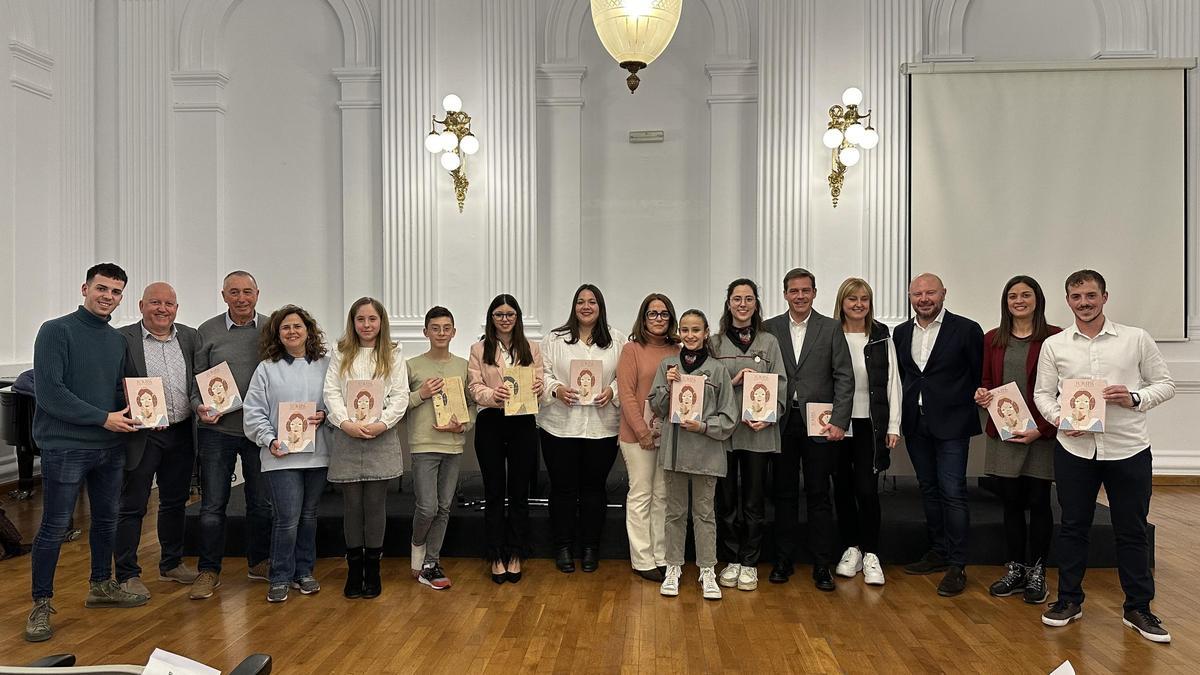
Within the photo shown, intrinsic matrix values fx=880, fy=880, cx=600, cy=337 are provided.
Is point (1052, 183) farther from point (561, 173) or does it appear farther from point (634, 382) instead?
point (634, 382)

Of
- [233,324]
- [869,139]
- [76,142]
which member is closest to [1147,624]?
[869,139]

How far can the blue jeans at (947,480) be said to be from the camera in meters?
4.96

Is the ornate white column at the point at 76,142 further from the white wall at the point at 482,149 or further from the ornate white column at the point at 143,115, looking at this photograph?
the ornate white column at the point at 143,115

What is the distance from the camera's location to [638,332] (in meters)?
5.23

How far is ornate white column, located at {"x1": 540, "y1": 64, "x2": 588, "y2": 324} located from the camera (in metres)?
8.69

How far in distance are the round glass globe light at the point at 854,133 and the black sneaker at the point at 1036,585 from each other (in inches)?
171

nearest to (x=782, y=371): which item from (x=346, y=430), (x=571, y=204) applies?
(x=346, y=430)

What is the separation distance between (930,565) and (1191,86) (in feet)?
19.6

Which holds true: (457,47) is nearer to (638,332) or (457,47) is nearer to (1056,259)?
(638,332)

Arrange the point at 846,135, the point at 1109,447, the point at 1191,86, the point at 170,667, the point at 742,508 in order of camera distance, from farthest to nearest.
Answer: the point at 1191,86 < the point at 846,135 < the point at 742,508 < the point at 1109,447 < the point at 170,667

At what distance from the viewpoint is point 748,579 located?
5016mm

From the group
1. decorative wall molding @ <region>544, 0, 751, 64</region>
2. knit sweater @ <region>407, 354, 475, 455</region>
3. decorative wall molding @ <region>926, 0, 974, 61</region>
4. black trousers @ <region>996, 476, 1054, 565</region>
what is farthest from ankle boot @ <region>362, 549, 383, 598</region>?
decorative wall molding @ <region>926, 0, 974, 61</region>

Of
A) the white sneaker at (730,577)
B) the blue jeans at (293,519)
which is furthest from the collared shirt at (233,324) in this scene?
the white sneaker at (730,577)

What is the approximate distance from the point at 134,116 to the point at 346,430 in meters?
5.84
